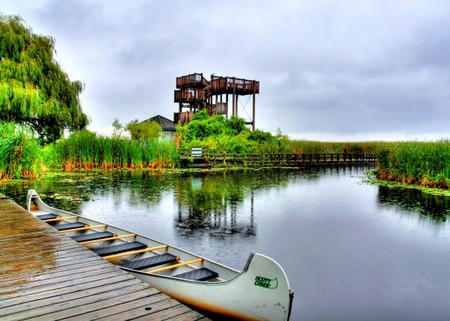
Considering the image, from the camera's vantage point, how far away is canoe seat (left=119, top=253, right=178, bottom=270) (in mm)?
5203

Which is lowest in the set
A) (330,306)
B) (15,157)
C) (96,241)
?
(330,306)

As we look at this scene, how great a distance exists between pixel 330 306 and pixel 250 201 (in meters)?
8.24

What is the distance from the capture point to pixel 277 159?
34.4m

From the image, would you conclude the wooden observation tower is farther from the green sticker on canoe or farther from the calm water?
the green sticker on canoe

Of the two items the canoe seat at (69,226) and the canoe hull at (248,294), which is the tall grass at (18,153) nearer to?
the canoe seat at (69,226)

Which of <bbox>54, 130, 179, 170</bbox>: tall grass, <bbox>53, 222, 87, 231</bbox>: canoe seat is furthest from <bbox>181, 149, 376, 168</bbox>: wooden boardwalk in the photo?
<bbox>53, 222, 87, 231</bbox>: canoe seat

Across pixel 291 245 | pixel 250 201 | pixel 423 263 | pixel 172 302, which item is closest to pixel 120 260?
pixel 172 302

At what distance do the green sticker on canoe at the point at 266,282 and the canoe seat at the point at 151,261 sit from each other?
1843 mm

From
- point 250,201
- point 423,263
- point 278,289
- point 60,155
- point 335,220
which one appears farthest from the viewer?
point 60,155

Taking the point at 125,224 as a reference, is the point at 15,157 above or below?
above

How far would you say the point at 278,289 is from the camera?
383 cm

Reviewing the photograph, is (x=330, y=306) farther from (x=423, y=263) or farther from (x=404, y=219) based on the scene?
(x=404, y=219)

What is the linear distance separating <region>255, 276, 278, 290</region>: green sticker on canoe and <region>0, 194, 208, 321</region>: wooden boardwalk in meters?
0.81

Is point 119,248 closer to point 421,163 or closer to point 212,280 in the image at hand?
point 212,280
